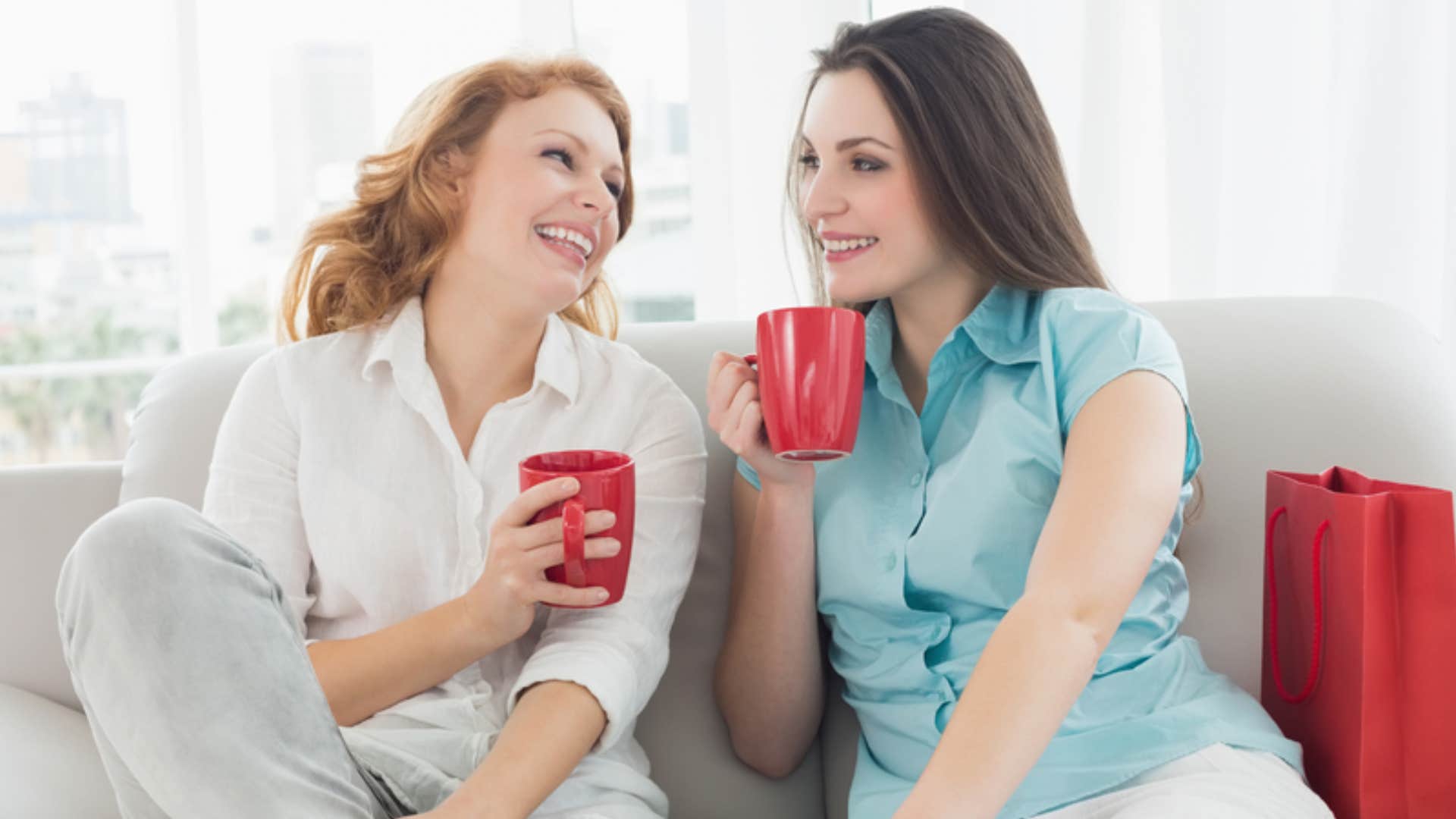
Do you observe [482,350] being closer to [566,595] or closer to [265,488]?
[265,488]

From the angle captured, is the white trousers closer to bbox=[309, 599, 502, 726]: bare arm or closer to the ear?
bbox=[309, 599, 502, 726]: bare arm

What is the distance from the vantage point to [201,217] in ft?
12.8

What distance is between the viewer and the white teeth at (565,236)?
146 centimetres

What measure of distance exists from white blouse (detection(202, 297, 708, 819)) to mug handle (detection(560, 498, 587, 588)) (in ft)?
0.56

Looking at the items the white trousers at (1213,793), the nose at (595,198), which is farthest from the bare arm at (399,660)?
the white trousers at (1213,793)

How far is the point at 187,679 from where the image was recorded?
3.17 feet

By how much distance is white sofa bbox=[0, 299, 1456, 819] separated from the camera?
1.44 metres

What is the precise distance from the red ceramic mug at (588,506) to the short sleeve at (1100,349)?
481 millimetres

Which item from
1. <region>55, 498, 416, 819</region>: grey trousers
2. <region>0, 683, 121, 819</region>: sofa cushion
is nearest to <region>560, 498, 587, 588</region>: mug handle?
<region>55, 498, 416, 819</region>: grey trousers

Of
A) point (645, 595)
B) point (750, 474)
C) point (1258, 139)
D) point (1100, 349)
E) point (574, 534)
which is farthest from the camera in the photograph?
point (1258, 139)

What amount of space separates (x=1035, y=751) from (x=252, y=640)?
2.30ft

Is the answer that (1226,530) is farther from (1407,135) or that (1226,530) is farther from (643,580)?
(1407,135)

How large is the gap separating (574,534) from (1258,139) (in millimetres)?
1969

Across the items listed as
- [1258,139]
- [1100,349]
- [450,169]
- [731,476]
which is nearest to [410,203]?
[450,169]
